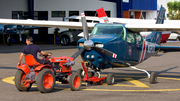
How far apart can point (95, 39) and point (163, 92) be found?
2447mm

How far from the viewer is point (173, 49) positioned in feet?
35.6

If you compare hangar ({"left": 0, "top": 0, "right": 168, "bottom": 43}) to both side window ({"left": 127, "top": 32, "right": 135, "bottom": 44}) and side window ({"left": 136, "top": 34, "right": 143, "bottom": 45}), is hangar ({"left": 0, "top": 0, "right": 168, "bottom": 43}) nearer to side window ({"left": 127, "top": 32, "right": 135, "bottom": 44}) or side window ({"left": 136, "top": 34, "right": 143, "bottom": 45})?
side window ({"left": 136, "top": 34, "right": 143, "bottom": 45})

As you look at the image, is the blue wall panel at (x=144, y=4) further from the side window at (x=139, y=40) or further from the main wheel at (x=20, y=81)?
the main wheel at (x=20, y=81)

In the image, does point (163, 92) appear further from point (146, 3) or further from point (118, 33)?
point (146, 3)

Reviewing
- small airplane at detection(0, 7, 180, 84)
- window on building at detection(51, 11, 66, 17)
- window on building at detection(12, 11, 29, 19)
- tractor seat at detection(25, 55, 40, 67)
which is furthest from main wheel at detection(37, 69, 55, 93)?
window on building at detection(51, 11, 66, 17)

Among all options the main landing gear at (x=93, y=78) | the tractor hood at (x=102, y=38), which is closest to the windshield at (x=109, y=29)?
the tractor hood at (x=102, y=38)

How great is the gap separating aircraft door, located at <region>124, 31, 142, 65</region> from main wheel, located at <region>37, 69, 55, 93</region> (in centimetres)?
300

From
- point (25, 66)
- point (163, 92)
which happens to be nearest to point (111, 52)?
point (163, 92)

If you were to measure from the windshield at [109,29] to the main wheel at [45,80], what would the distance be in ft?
8.51

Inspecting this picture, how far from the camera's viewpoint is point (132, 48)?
9.75 m

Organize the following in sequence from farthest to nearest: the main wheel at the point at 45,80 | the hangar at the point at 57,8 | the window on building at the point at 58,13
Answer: the window on building at the point at 58,13, the hangar at the point at 57,8, the main wheel at the point at 45,80

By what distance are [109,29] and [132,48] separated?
1.13 metres

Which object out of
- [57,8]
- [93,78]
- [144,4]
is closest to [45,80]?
[93,78]

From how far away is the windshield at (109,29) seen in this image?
9.19 metres
